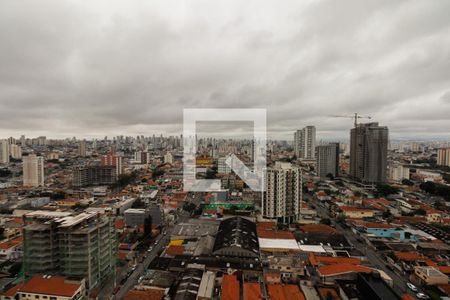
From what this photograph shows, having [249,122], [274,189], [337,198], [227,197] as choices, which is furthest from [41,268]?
[337,198]

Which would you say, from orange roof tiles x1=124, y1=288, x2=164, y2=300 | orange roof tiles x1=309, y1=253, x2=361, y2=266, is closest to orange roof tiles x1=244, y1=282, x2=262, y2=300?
orange roof tiles x1=124, y1=288, x2=164, y2=300

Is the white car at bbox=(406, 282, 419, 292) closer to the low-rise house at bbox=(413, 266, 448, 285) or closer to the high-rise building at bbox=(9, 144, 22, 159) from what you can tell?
the low-rise house at bbox=(413, 266, 448, 285)

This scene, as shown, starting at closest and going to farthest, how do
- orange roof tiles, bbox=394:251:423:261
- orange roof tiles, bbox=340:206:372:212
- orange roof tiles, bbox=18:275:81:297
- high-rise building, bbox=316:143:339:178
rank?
orange roof tiles, bbox=18:275:81:297 < orange roof tiles, bbox=394:251:423:261 < orange roof tiles, bbox=340:206:372:212 < high-rise building, bbox=316:143:339:178

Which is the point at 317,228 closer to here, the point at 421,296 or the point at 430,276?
the point at 430,276

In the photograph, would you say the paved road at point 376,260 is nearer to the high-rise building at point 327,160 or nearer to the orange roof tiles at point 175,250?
the orange roof tiles at point 175,250

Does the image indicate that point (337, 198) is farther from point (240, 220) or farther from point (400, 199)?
point (240, 220)

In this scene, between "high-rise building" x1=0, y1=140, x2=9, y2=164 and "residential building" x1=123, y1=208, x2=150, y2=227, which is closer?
"residential building" x1=123, y1=208, x2=150, y2=227
